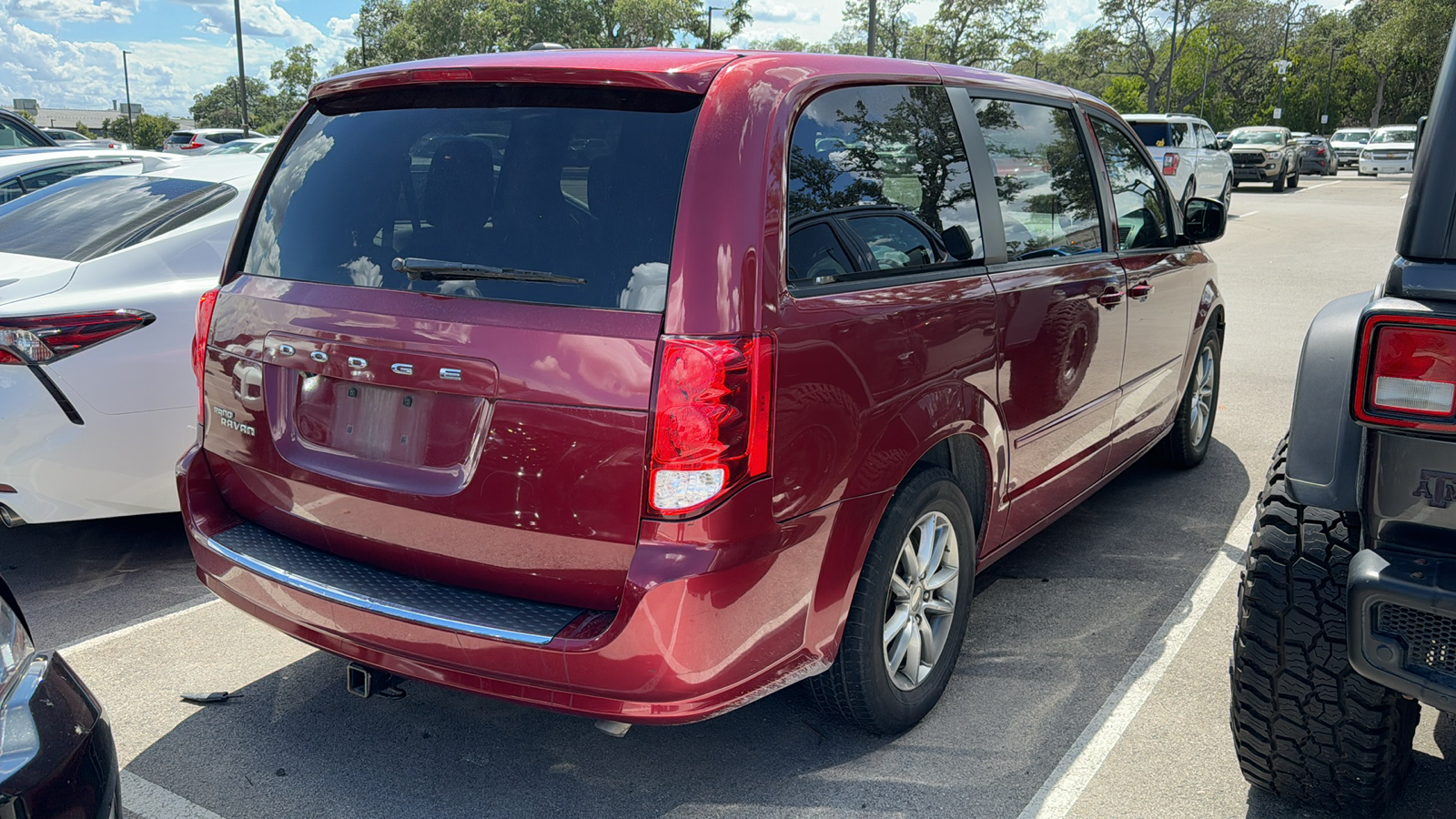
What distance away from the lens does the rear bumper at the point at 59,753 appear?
1.79 meters

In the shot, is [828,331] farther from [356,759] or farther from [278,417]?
[356,759]

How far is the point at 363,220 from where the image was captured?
2.79m

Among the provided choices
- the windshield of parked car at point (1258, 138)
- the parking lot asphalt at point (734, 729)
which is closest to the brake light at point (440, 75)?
the parking lot asphalt at point (734, 729)

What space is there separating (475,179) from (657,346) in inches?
27.6

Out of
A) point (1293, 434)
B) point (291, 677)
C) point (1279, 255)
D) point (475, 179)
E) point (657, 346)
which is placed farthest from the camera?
point (1279, 255)

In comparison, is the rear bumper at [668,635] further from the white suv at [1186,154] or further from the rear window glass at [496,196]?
the white suv at [1186,154]

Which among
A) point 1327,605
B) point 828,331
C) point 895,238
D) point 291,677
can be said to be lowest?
point 291,677

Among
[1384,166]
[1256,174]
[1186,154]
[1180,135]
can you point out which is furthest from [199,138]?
[1384,166]

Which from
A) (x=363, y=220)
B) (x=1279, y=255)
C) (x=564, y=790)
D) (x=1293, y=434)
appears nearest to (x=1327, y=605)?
(x=1293, y=434)

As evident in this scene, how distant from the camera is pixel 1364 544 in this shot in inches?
89.7

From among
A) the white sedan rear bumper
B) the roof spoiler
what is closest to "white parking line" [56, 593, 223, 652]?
the white sedan rear bumper

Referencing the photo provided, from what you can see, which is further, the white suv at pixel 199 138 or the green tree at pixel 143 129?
the green tree at pixel 143 129

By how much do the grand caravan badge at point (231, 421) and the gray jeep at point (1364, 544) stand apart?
8.14 feet

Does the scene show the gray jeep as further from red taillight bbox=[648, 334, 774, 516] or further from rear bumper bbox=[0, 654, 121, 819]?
rear bumper bbox=[0, 654, 121, 819]
